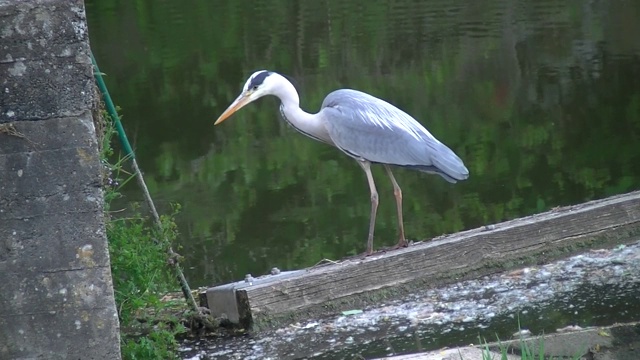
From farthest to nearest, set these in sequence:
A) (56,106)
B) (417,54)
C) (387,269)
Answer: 1. (417,54)
2. (387,269)
3. (56,106)

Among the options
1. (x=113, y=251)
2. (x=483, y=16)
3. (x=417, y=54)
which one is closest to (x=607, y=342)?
(x=113, y=251)

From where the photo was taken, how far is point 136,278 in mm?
5277

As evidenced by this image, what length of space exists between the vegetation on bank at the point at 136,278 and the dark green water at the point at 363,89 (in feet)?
9.40

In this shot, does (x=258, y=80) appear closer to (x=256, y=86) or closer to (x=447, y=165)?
(x=256, y=86)

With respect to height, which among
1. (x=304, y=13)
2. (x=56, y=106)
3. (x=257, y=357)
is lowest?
(x=257, y=357)

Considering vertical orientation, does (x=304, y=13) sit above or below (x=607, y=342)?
above

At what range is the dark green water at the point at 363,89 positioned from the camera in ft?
33.7

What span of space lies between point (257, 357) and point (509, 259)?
1783 millimetres

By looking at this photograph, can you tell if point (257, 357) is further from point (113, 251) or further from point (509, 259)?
point (509, 259)

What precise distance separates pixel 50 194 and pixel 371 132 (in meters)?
3.16

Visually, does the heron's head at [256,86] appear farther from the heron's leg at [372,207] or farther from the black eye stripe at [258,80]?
the heron's leg at [372,207]

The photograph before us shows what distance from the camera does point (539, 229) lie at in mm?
6672

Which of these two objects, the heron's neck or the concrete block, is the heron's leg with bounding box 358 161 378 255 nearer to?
the heron's neck

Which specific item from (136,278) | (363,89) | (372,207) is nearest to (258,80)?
(372,207)
